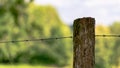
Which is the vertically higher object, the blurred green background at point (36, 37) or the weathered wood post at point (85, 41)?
the weathered wood post at point (85, 41)

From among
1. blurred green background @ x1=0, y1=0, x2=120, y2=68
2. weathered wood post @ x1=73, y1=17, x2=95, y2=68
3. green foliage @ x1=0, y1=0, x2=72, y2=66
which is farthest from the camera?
green foliage @ x1=0, y1=0, x2=72, y2=66

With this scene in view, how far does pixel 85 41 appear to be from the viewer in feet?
19.2

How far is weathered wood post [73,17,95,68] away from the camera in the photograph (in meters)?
5.84

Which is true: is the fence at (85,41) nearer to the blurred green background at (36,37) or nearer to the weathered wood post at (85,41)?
the weathered wood post at (85,41)

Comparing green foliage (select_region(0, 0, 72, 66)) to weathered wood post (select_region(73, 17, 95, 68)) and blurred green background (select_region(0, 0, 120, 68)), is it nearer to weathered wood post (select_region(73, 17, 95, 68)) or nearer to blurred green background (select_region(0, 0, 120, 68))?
blurred green background (select_region(0, 0, 120, 68))

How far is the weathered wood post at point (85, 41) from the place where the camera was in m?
5.84

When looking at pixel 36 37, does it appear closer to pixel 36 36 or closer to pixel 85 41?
pixel 36 36

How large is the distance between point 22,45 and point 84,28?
213 ft

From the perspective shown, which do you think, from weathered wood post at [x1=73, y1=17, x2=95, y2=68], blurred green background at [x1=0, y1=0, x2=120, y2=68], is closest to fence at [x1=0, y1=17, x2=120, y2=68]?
weathered wood post at [x1=73, y1=17, x2=95, y2=68]

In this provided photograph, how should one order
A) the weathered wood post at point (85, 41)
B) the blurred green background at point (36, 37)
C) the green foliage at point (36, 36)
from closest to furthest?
1. the weathered wood post at point (85, 41)
2. the blurred green background at point (36, 37)
3. the green foliage at point (36, 36)

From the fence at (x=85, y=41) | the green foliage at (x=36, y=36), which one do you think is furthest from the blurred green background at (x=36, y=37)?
the fence at (x=85, y=41)

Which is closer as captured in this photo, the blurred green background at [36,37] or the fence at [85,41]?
the fence at [85,41]

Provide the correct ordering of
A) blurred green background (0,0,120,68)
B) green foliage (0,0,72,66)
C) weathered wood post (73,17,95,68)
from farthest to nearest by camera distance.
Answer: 1. green foliage (0,0,72,66)
2. blurred green background (0,0,120,68)
3. weathered wood post (73,17,95,68)

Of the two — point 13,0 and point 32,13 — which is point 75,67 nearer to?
point 13,0
